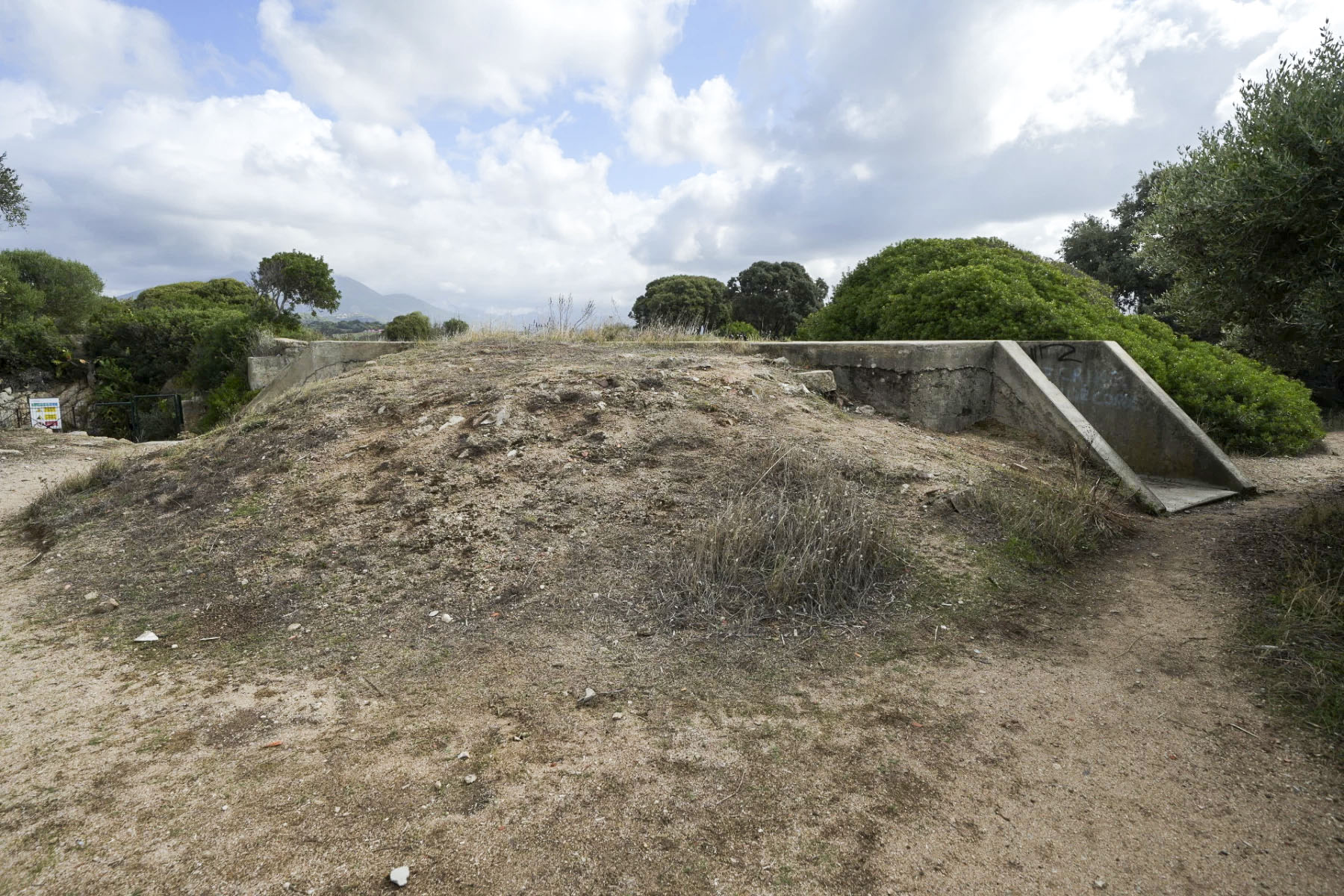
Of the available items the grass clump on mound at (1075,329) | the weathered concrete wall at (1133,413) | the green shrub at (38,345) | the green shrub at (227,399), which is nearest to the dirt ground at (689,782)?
the weathered concrete wall at (1133,413)

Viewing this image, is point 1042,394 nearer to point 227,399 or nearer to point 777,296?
point 227,399

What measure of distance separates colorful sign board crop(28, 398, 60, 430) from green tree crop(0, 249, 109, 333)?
66.5ft

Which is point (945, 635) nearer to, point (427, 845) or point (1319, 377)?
point (427, 845)

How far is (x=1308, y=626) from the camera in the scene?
10.8 feet

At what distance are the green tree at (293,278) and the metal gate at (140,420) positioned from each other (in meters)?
6.90

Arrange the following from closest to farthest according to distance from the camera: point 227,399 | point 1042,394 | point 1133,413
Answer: point 1042,394
point 1133,413
point 227,399

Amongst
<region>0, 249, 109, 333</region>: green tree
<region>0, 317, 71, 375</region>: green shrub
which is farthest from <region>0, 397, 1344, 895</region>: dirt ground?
<region>0, 249, 109, 333</region>: green tree

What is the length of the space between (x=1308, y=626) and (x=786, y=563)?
243cm

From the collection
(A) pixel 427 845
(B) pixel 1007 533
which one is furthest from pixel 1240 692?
(A) pixel 427 845

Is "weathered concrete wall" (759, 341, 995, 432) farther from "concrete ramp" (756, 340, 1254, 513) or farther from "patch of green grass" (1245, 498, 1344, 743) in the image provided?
"patch of green grass" (1245, 498, 1344, 743)

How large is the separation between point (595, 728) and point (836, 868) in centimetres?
104

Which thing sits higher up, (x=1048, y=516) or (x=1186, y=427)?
(x=1186, y=427)

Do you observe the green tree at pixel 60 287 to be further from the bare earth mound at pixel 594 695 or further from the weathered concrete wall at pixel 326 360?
the bare earth mound at pixel 594 695

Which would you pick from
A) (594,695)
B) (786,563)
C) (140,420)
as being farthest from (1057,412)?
(140,420)
